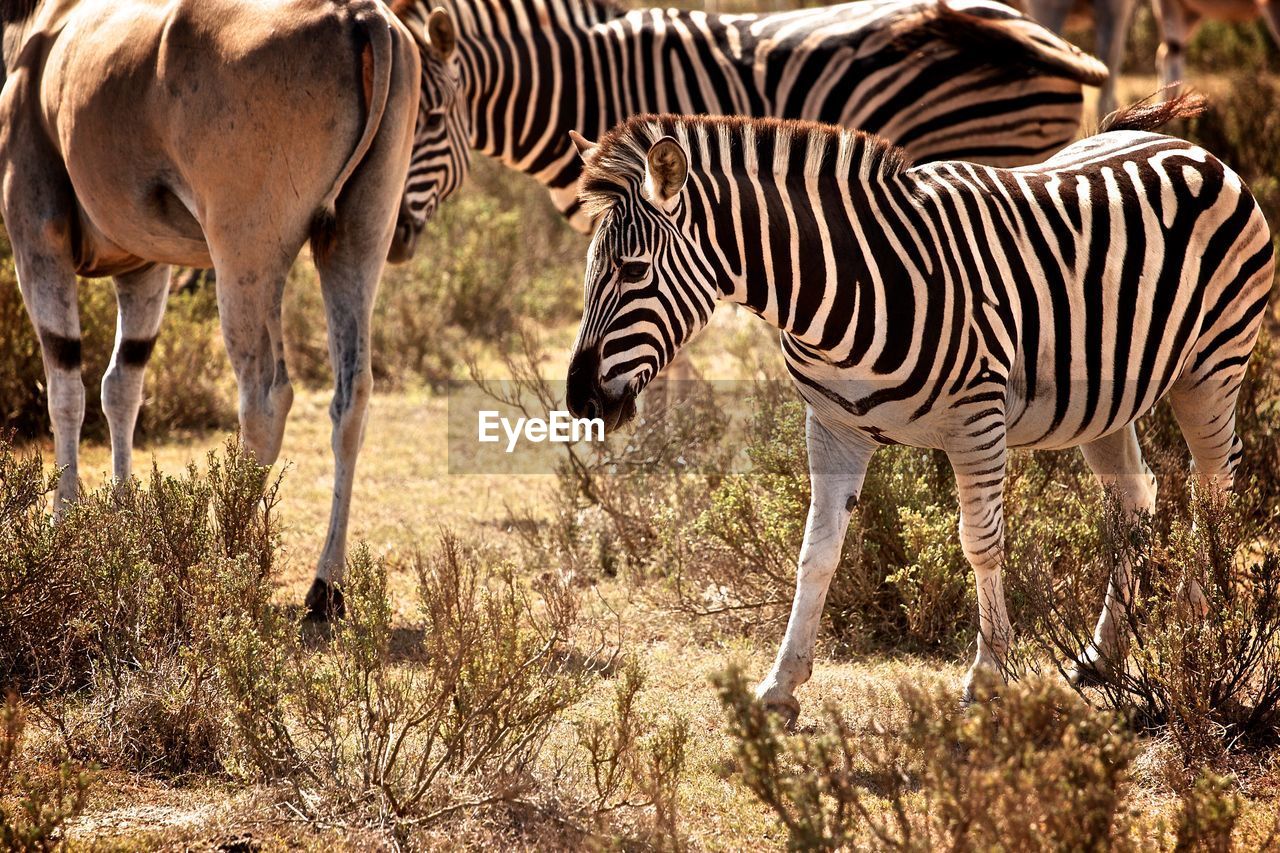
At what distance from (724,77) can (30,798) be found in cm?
519

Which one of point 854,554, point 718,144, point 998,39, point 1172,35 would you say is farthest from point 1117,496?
point 1172,35

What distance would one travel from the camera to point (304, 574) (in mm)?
6113

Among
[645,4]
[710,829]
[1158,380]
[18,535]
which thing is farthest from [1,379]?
[645,4]

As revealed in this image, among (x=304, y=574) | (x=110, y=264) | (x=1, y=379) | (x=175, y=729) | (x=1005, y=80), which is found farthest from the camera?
(x=1, y=379)

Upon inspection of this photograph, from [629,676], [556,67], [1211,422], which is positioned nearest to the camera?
[629,676]

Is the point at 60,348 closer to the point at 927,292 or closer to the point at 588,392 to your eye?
the point at 588,392

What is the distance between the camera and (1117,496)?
4.63 m

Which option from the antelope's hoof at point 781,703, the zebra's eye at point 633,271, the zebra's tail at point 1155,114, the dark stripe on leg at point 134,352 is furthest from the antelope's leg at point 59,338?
the zebra's tail at point 1155,114

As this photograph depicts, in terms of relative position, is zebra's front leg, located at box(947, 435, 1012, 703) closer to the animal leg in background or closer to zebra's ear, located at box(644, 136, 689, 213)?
zebra's ear, located at box(644, 136, 689, 213)

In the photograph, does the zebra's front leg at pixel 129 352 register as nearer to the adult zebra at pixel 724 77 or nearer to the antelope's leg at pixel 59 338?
the antelope's leg at pixel 59 338

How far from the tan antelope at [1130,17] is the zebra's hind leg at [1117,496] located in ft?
28.0

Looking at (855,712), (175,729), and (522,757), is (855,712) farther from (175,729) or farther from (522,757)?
(175,729)

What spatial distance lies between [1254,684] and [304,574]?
3.98m

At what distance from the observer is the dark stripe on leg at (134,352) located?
19.2 feet
